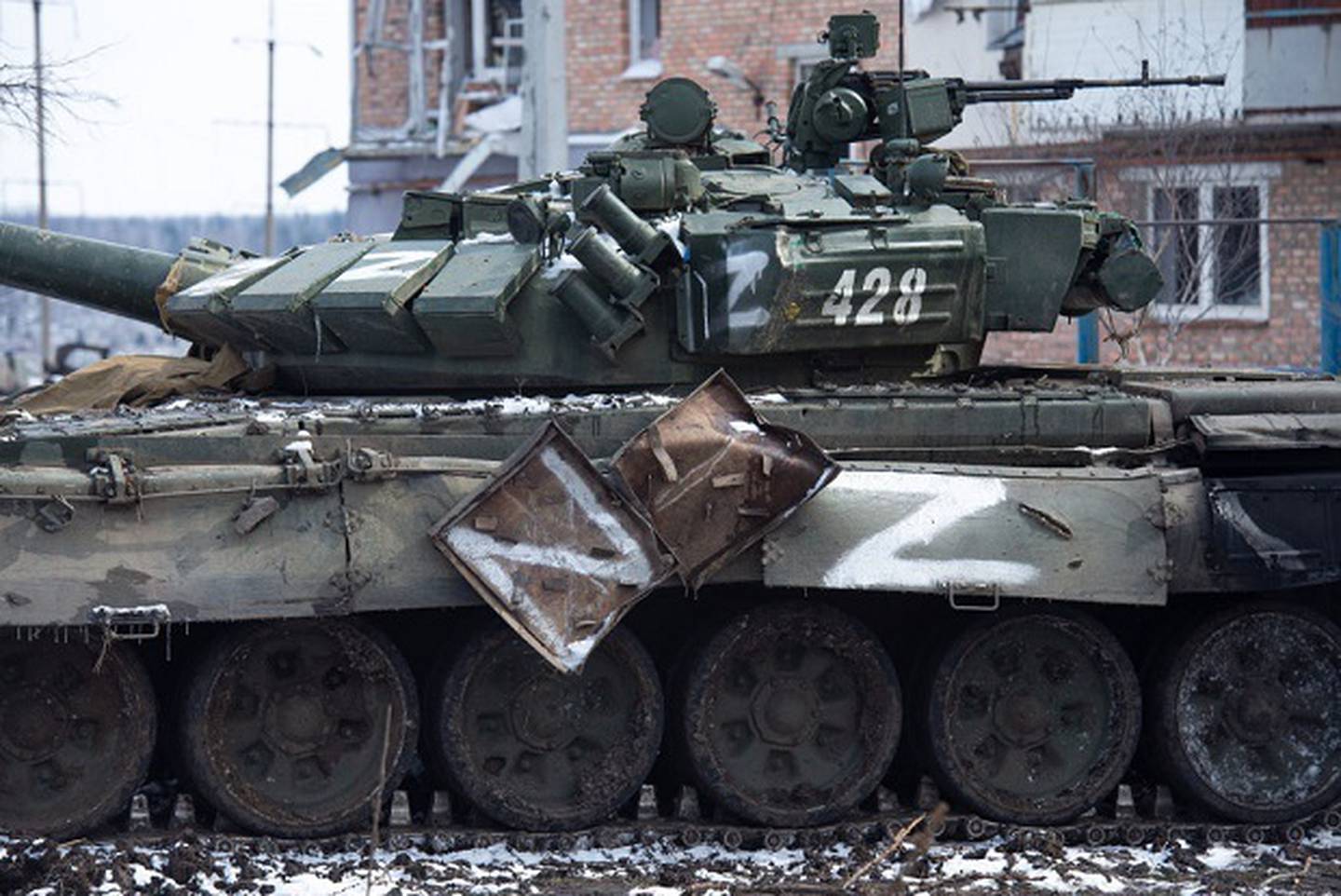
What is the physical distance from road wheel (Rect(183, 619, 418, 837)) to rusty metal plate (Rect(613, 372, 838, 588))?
1456 mm

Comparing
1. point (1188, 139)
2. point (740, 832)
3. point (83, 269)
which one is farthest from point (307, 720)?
point (1188, 139)

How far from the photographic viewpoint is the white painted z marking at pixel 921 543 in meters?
11.6

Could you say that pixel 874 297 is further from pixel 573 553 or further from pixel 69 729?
→ pixel 69 729

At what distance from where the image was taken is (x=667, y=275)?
12172 mm

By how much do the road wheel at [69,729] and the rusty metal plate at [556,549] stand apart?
161cm

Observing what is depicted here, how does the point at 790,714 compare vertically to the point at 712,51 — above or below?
below

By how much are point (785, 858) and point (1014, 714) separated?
140 centimetres

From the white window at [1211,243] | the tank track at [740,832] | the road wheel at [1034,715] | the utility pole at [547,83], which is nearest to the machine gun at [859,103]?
the road wheel at [1034,715]

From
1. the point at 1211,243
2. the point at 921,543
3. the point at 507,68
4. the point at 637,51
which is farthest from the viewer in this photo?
the point at 507,68

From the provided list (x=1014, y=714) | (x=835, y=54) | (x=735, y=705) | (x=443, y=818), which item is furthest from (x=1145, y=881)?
(x=835, y=54)

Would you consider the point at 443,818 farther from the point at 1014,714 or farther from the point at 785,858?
the point at 1014,714

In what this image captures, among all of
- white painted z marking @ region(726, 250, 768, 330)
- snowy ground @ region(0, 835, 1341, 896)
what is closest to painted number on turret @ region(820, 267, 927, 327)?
white painted z marking @ region(726, 250, 768, 330)

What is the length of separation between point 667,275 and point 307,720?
8.88ft

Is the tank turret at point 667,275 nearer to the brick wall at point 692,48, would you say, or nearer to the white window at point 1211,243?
the white window at point 1211,243
